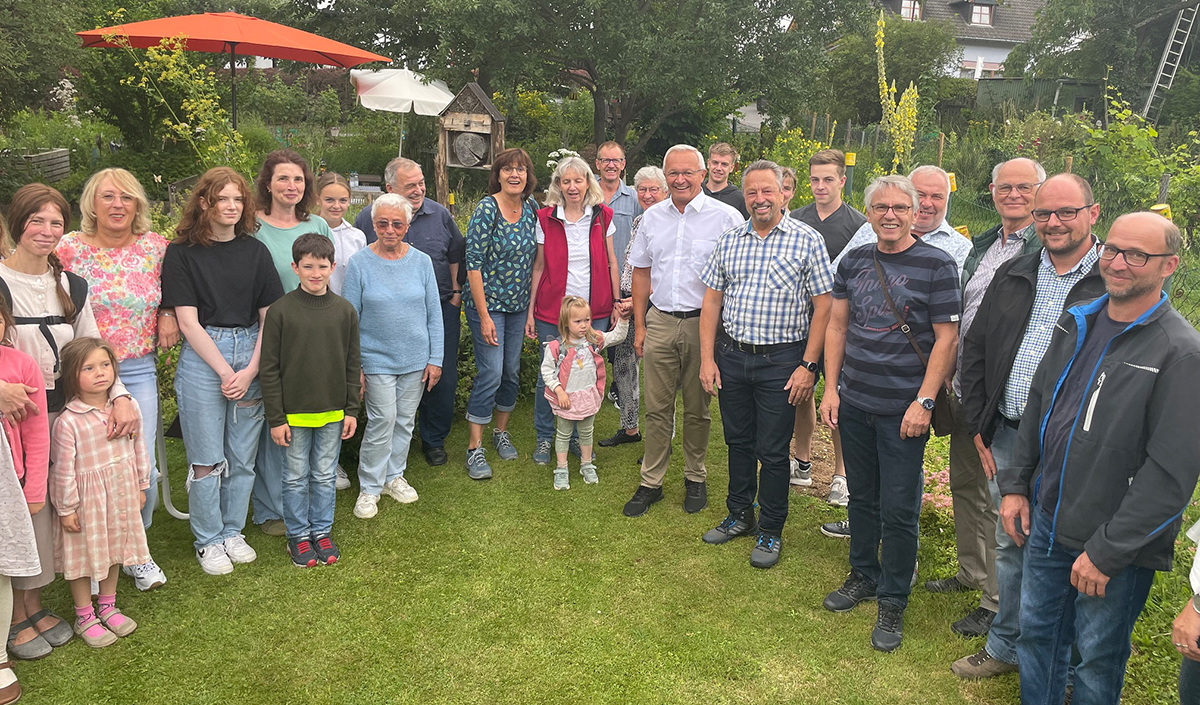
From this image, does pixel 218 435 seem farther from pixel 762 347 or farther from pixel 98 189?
pixel 762 347

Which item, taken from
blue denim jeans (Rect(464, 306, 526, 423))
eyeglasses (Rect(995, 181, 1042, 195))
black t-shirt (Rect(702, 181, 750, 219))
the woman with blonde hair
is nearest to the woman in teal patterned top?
blue denim jeans (Rect(464, 306, 526, 423))

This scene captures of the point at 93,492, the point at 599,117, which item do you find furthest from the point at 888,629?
the point at 599,117

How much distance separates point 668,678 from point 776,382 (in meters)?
1.60

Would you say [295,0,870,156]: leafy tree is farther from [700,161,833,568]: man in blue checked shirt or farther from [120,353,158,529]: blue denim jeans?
[120,353,158,529]: blue denim jeans

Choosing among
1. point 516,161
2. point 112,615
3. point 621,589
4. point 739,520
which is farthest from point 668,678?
point 516,161

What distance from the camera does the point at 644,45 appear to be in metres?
16.4

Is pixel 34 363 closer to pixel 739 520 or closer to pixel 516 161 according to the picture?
pixel 516 161

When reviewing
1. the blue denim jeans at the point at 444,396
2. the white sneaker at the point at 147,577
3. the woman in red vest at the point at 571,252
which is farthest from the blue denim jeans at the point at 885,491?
the white sneaker at the point at 147,577

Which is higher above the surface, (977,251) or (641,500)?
(977,251)

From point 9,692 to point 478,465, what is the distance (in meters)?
2.84

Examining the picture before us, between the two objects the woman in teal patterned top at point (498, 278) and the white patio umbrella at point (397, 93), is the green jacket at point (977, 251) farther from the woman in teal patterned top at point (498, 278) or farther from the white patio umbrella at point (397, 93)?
the white patio umbrella at point (397, 93)

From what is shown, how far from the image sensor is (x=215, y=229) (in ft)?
12.8

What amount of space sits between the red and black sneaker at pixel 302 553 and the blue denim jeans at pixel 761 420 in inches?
94.4

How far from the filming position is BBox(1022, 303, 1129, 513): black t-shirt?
2.58 m
